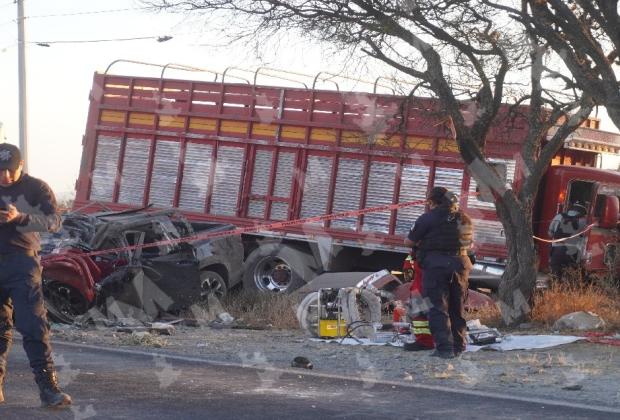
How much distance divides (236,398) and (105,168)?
13.5 meters

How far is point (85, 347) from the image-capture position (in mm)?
11430

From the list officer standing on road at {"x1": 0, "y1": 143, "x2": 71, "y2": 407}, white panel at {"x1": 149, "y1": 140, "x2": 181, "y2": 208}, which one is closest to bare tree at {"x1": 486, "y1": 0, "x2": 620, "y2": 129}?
officer standing on road at {"x1": 0, "y1": 143, "x2": 71, "y2": 407}

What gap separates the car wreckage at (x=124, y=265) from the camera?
45.8ft

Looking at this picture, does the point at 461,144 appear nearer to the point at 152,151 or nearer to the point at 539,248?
the point at 539,248

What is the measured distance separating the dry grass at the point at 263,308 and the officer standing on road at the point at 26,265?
7596 mm

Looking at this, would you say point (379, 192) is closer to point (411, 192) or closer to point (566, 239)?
point (411, 192)

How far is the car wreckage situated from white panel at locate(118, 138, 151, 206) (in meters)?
4.02

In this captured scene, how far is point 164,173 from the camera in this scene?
20.3 meters

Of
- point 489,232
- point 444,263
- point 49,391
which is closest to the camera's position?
point 49,391

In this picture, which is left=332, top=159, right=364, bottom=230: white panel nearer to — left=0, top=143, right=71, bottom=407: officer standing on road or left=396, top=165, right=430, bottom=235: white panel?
left=396, top=165, right=430, bottom=235: white panel

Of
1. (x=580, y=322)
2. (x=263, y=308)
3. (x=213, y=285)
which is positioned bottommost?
(x=263, y=308)

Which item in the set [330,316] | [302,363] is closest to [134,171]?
[330,316]

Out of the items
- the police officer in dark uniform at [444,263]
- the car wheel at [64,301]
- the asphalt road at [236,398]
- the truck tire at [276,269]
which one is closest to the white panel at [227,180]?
the truck tire at [276,269]

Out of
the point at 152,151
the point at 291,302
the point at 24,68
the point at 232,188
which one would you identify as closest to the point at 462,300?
the point at 291,302
